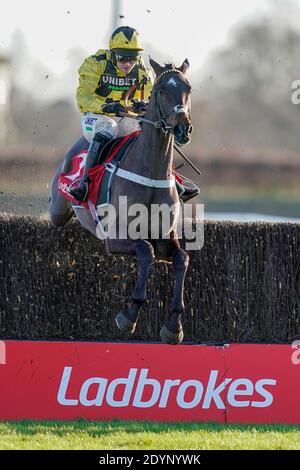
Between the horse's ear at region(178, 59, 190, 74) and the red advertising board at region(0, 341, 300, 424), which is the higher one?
the horse's ear at region(178, 59, 190, 74)

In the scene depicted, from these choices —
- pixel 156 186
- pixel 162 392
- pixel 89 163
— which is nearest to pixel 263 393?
pixel 162 392

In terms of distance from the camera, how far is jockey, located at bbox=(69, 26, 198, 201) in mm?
9234

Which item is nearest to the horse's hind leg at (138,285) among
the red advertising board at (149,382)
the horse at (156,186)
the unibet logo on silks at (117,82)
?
the horse at (156,186)

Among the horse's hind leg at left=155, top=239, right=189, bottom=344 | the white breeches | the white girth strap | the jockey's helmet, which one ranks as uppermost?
the jockey's helmet

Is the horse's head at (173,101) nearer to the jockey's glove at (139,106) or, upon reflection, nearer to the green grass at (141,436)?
the jockey's glove at (139,106)

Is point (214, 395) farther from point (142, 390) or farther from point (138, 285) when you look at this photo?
point (138, 285)

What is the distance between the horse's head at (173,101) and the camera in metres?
8.00

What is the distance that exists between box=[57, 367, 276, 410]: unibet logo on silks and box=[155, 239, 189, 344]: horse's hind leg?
25.7 inches

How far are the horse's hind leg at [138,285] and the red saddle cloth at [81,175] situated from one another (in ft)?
2.38

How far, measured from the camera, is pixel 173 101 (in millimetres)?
8180

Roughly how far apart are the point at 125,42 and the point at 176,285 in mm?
2025

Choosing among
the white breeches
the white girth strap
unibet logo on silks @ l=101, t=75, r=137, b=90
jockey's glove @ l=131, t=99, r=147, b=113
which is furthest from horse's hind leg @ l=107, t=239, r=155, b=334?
unibet logo on silks @ l=101, t=75, r=137, b=90

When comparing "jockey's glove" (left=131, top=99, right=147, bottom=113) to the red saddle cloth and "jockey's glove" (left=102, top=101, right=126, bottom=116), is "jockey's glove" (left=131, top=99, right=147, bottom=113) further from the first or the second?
the red saddle cloth

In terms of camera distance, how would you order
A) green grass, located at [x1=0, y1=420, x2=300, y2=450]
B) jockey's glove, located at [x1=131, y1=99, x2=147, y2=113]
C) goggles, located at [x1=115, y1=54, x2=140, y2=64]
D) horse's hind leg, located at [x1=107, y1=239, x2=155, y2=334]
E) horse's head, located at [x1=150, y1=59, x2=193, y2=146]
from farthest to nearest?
goggles, located at [x1=115, y1=54, x2=140, y2=64] < jockey's glove, located at [x1=131, y1=99, x2=147, y2=113] < horse's hind leg, located at [x1=107, y1=239, x2=155, y2=334] < horse's head, located at [x1=150, y1=59, x2=193, y2=146] < green grass, located at [x1=0, y1=420, x2=300, y2=450]
